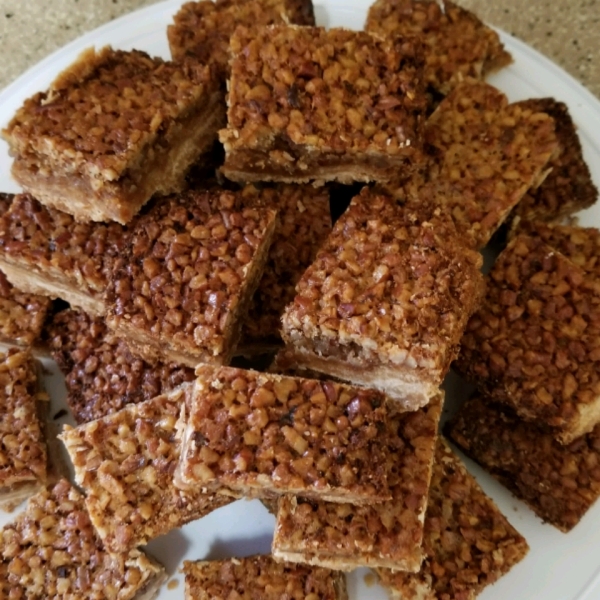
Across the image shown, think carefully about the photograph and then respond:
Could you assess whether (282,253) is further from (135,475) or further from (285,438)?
(135,475)

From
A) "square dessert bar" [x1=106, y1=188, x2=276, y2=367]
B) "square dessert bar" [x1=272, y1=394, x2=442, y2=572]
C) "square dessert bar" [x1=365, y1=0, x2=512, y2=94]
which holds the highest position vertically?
"square dessert bar" [x1=365, y1=0, x2=512, y2=94]

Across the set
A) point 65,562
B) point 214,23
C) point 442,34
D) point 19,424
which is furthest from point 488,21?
point 65,562

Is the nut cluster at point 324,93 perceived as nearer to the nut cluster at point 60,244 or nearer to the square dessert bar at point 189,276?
the square dessert bar at point 189,276

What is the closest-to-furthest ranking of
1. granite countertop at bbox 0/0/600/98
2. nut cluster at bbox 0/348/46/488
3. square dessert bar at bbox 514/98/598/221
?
nut cluster at bbox 0/348/46/488 → square dessert bar at bbox 514/98/598/221 → granite countertop at bbox 0/0/600/98

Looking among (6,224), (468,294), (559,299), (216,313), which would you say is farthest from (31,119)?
(559,299)

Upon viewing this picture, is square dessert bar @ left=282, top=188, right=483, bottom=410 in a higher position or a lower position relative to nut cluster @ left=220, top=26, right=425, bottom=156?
lower

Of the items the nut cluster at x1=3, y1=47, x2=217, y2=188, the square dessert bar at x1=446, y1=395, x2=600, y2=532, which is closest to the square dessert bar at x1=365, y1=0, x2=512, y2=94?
the nut cluster at x1=3, y1=47, x2=217, y2=188

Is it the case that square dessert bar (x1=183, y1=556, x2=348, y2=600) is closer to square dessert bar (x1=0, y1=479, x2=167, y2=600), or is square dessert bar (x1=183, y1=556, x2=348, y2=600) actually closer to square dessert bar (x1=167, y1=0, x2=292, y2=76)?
square dessert bar (x1=0, y1=479, x2=167, y2=600)
